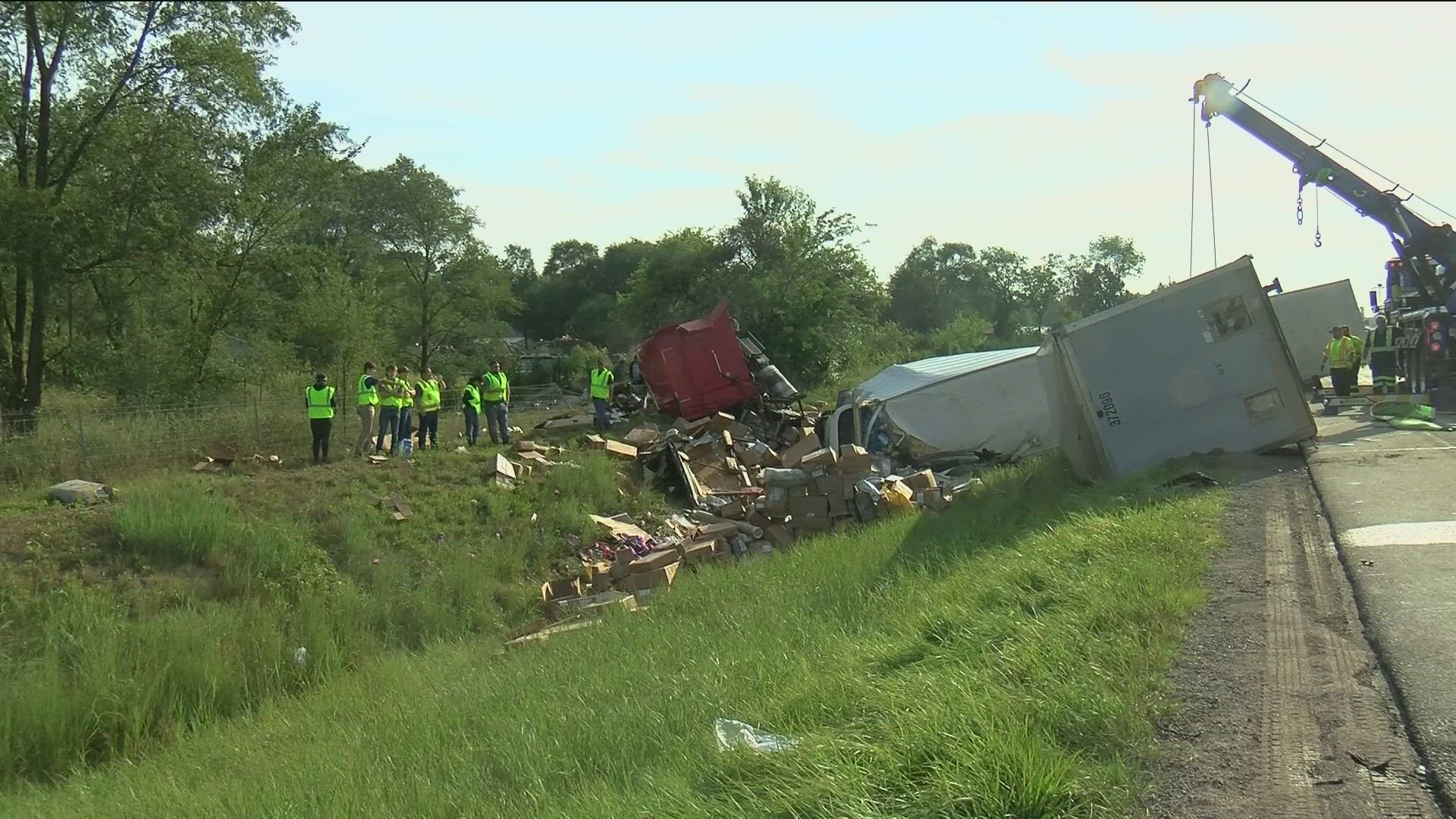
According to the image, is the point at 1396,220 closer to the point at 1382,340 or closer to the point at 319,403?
the point at 1382,340

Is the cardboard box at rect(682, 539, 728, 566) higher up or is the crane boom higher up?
the crane boom

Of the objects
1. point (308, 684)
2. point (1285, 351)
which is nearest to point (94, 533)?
point (308, 684)

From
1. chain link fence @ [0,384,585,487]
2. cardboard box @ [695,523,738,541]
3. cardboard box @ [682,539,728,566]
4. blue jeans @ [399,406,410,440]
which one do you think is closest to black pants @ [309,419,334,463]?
chain link fence @ [0,384,585,487]

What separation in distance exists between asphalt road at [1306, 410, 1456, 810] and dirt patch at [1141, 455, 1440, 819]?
9 centimetres

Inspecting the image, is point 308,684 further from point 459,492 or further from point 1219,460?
point 1219,460

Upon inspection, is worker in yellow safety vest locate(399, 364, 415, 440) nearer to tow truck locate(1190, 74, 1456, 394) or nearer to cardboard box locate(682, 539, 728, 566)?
cardboard box locate(682, 539, 728, 566)

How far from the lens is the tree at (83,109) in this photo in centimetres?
1859

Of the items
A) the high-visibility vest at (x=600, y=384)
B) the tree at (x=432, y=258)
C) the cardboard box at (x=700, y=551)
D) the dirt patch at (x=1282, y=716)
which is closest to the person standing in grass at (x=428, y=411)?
the high-visibility vest at (x=600, y=384)

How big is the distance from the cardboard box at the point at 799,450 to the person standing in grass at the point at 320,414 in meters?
7.66

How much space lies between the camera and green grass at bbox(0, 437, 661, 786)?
8734 mm

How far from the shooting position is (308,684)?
976 centimetres

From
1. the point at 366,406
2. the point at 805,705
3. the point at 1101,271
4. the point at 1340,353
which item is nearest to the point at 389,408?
the point at 366,406

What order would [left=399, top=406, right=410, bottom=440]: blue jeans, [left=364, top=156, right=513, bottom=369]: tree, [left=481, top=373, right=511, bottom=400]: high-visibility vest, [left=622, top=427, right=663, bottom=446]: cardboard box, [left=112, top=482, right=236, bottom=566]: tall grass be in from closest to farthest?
[left=112, top=482, right=236, bottom=566]: tall grass → [left=399, top=406, right=410, bottom=440]: blue jeans → [left=481, top=373, right=511, bottom=400]: high-visibility vest → [left=622, top=427, right=663, bottom=446]: cardboard box → [left=364, top=156, right=513, bottom=369]: tree

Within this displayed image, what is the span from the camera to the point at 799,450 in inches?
746
